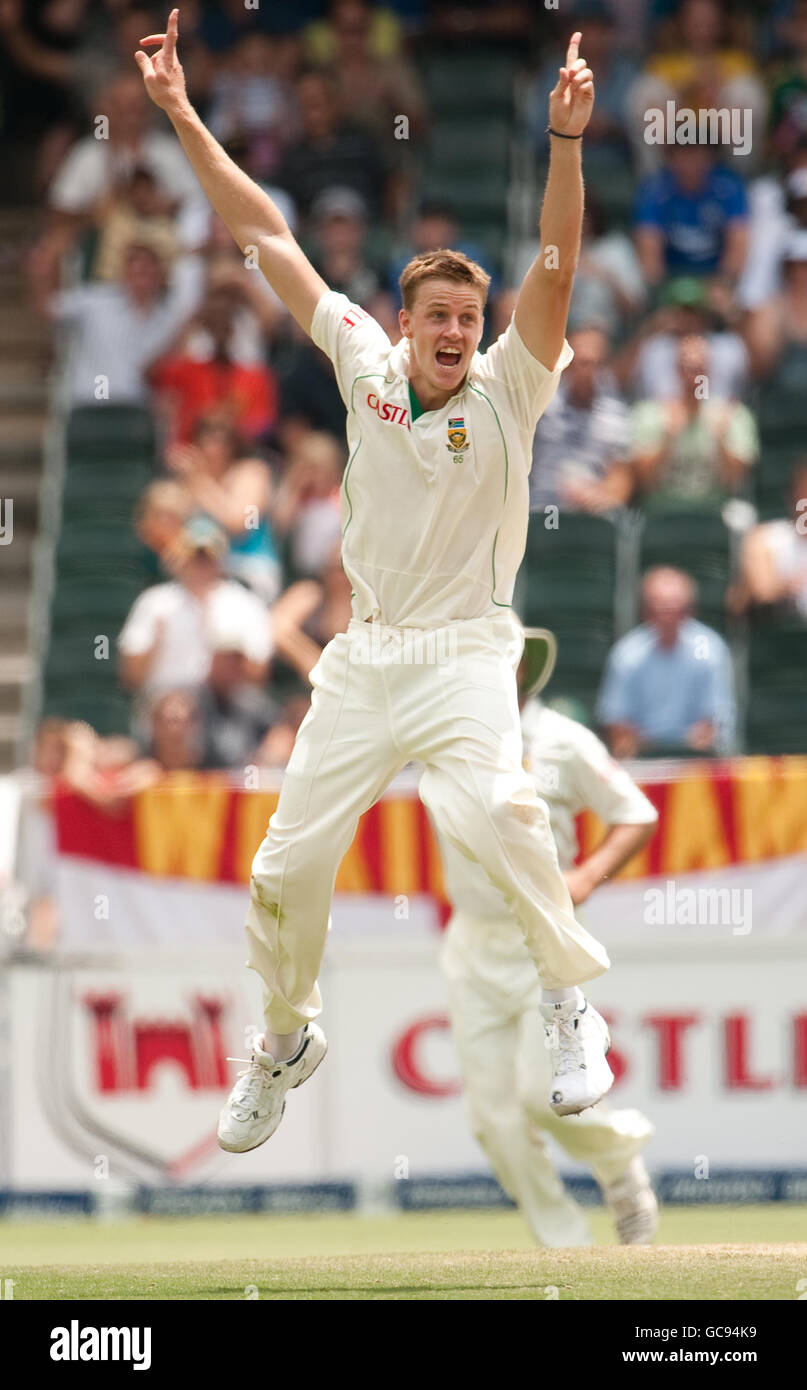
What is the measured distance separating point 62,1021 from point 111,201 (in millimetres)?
6883

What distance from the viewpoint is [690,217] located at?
49.4ft

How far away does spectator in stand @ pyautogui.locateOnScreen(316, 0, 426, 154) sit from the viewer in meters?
16.1

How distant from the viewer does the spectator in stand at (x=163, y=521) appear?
13.6 m

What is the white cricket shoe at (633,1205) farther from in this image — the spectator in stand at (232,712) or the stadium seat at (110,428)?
the stadium seat at (110,428)

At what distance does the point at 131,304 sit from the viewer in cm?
1507

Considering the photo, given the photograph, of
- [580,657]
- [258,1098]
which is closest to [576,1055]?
[258,1098]

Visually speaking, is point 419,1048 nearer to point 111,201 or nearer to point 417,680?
point 417,680

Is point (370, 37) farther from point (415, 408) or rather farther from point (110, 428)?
point (415, 408)

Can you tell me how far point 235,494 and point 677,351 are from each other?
2835mm

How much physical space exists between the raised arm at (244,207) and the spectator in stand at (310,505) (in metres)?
6.03

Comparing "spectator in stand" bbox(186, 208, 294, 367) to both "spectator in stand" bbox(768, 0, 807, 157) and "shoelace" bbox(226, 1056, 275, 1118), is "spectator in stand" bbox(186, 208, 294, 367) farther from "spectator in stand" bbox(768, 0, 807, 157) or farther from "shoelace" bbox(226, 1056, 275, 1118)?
"shoelace" bbox(226, 1056, 275, 1118)

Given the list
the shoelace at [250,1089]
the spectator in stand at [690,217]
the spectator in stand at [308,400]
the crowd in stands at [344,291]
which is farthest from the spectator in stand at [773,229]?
the shoelace at [250,1089]

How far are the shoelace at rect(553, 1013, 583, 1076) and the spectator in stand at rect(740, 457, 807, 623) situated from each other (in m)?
6.07

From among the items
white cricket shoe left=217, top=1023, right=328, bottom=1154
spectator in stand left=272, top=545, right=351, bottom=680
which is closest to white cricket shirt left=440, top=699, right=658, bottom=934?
white cricket shoe left=217, top=1023, right=328, bottom=1154
